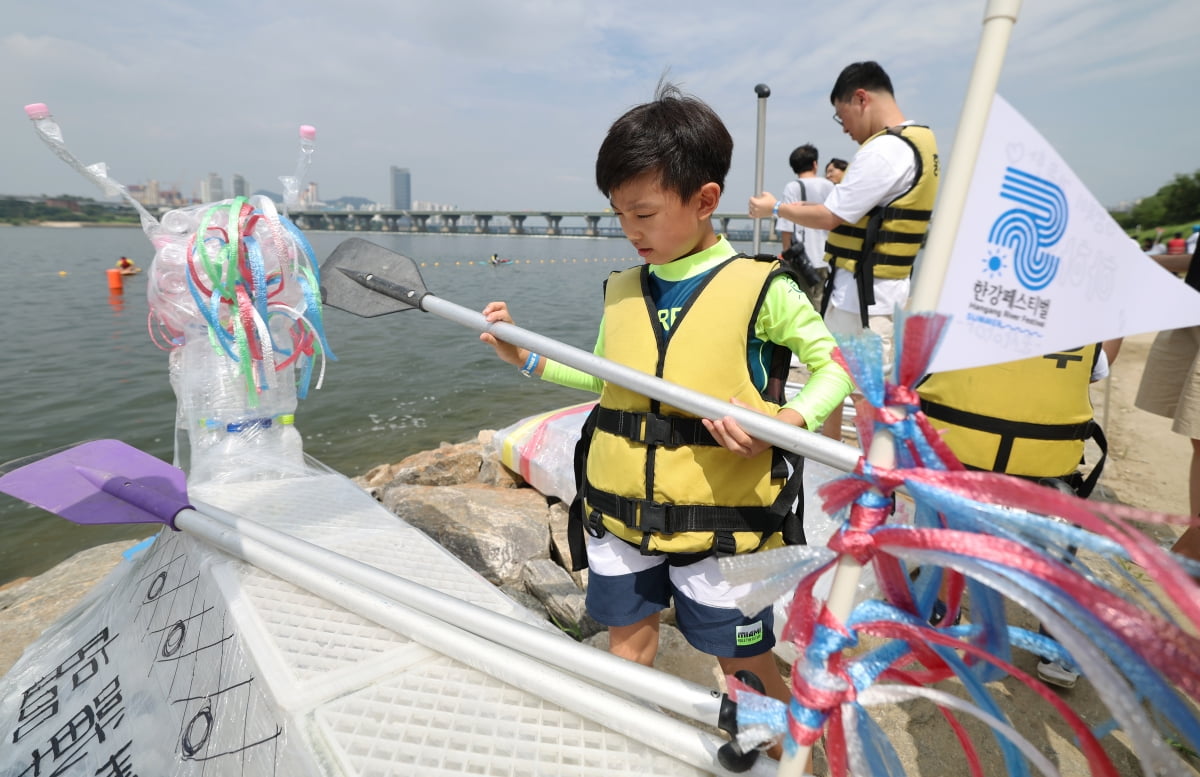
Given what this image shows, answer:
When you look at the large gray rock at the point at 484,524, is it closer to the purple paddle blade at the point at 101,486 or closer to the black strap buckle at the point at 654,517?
the purple paddle blade at the point at 101,486

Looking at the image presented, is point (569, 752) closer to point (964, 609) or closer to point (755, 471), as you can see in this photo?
point (755, 471)

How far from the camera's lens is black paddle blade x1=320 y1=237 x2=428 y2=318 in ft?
6.93

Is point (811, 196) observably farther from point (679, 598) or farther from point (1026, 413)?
point (679, 598)

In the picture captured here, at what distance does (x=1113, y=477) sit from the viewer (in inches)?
182

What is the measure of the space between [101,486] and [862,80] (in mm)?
4070

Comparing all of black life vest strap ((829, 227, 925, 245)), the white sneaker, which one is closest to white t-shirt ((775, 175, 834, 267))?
black life vest strap ((829, 227, 925, 245))

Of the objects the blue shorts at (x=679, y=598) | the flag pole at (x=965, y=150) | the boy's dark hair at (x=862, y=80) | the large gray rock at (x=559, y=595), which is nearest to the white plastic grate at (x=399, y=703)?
the blue shorts at (x=679, y=598)

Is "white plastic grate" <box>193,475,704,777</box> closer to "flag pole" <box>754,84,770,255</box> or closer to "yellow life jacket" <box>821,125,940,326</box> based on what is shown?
"yellow life jacket" <box>821,125,940,326</box>

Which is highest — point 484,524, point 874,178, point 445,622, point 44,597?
point 874,178

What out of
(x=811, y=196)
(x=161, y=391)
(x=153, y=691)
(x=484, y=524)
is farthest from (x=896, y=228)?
(x=161, y=391)

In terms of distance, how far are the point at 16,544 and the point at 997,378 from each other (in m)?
6.94

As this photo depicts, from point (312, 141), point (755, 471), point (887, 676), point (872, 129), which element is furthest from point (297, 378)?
point (872, 129)

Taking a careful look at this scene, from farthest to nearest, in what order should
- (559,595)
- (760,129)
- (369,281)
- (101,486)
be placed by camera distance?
(760,129), (559,595), (101,486), (369,281)

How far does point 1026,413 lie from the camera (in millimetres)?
1928
